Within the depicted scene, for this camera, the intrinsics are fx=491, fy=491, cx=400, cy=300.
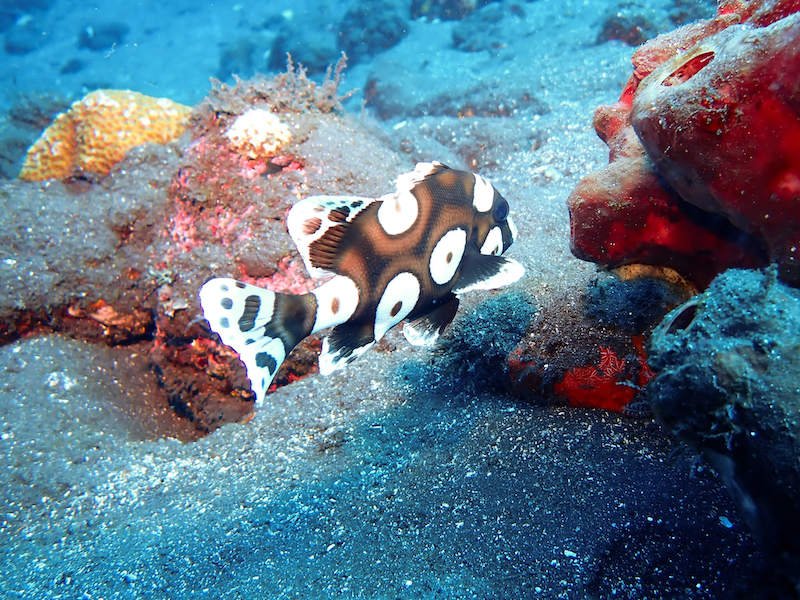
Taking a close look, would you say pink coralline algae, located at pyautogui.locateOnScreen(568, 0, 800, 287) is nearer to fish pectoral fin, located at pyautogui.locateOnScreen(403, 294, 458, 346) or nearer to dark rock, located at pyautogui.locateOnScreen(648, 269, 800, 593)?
dark rock, located at pyautogui.locateOnScreen(648, 269, 800, 593)

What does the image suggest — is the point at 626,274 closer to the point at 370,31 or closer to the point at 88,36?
the point at 370,31

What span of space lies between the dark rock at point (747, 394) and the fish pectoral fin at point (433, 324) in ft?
4.33

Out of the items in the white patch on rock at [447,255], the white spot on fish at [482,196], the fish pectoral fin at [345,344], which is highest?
the white spot on fish at [482,196]

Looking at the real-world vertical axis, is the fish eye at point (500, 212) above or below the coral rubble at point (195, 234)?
below

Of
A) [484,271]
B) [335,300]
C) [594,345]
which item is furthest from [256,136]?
[594,345]

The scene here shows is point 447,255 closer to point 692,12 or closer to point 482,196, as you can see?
point 482,196

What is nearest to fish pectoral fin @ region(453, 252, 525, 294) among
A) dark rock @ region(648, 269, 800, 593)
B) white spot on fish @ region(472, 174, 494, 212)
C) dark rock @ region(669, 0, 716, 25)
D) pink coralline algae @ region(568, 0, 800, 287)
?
white spot on fish @ region(472, 174, 494, 212)

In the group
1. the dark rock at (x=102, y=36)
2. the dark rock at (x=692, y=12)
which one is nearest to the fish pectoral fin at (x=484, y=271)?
the dark rock at (x=692, y=12)

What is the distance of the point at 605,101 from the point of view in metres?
8.55

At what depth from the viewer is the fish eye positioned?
2.97m

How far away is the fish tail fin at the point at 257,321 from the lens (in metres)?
2.35

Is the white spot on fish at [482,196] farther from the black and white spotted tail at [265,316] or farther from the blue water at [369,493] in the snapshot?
the blue water at [369,493]

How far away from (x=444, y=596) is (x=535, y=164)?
19.2ft

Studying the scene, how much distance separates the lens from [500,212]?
3.00 m
